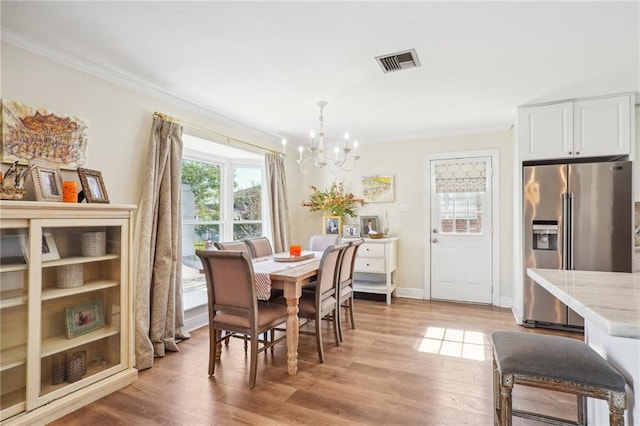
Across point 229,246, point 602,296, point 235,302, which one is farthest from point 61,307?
point 602,296

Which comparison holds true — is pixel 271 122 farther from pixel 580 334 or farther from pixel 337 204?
pixel 580 334

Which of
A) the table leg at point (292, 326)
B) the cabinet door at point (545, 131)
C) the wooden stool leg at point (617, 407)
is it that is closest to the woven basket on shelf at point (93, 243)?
the table leg at point (292, 326)

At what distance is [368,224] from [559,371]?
3.66 meters

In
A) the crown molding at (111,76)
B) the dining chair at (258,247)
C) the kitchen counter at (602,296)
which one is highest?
the crown molding at (111,76)

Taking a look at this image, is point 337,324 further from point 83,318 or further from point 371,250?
point 83,318

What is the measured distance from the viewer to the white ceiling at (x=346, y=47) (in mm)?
1880

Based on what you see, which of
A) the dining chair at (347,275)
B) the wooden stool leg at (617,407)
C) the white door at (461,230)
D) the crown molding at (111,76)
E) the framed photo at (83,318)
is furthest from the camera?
the white door at (461,230)

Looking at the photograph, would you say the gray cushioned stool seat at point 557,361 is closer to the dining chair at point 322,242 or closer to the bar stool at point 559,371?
the bar stool at point 559,371

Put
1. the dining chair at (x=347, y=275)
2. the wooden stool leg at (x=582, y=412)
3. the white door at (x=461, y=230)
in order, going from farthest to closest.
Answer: the white door at (x=461, y=230) → the dining chair at (x=347, y=275) → the wooden stool leg at (x=582, y=412)

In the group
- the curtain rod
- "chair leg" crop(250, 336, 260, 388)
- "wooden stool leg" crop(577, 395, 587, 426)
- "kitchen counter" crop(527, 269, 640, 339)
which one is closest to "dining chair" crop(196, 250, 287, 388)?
"chair leg" crop(250, 336, 260, 388)

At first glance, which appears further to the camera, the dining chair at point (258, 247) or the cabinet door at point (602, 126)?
the dining chair at point (258, 247)

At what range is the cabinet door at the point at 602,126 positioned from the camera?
10.4ft

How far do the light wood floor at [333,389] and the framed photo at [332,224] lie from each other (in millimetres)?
1920

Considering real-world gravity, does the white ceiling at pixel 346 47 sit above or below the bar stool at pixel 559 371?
above
